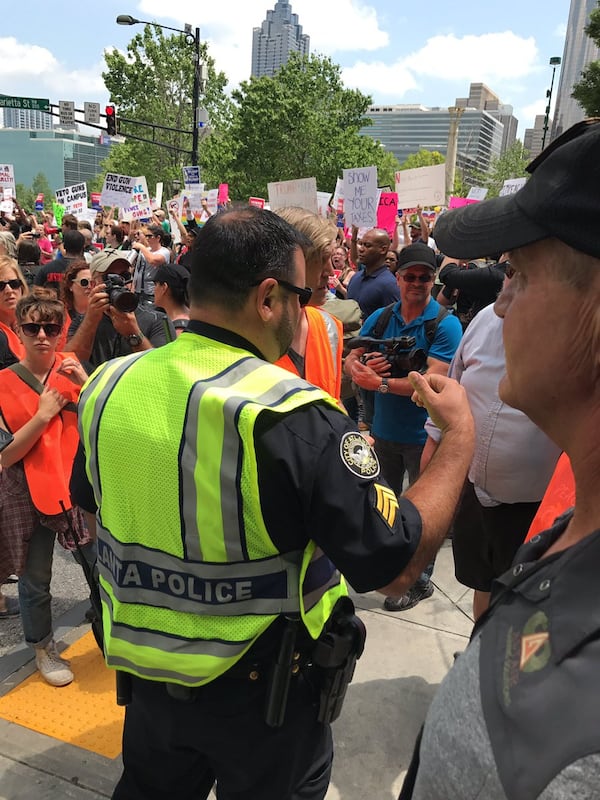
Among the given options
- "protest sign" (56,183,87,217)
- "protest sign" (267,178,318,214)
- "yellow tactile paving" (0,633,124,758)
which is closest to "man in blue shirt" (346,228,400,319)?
"protest sign" (267,178,318,214)

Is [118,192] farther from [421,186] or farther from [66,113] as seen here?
[66,113]

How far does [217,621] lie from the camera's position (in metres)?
1.42

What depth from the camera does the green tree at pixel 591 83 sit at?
22.2 metres

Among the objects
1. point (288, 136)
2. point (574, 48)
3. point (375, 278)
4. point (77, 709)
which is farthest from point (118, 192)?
point (574, 48)

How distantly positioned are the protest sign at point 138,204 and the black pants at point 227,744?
39.5ft

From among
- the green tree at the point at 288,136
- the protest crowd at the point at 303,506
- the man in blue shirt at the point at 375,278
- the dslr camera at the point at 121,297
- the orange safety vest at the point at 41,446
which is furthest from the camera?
the green tree at the point at 288,136

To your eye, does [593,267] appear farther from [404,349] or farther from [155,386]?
[404,349]

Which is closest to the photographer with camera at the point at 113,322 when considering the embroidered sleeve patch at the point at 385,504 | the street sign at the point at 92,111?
the embroidered sleeve patch at the point at 385,504

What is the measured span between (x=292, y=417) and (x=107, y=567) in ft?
2.33

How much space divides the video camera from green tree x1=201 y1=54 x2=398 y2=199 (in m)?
34.6

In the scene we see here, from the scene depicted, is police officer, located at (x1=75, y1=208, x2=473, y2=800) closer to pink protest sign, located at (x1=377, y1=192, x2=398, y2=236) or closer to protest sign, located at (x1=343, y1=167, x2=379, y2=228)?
protest sign, located at (x1=343, y1=167, x2=379, y2=228)

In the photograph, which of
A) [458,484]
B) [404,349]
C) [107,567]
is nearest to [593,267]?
[458,484]

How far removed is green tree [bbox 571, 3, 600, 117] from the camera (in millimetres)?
22172

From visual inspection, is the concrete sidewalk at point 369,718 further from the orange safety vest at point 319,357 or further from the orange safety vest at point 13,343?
the orange safety vest at point 13,343
